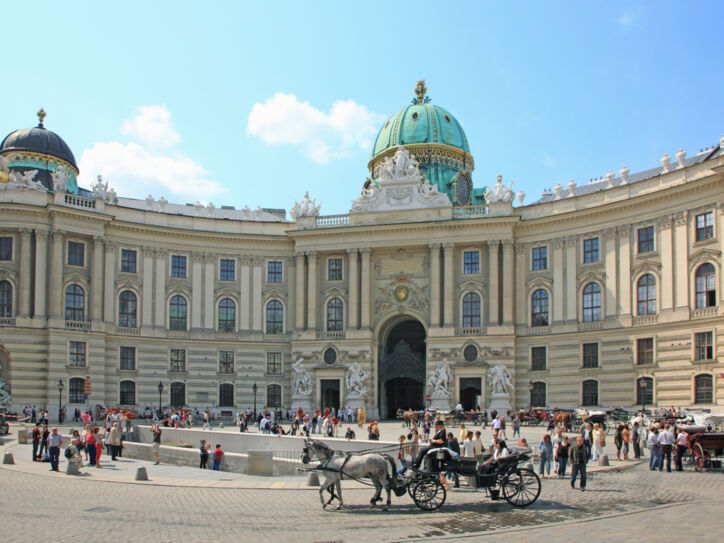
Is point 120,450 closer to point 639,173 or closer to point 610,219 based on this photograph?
point 610,219

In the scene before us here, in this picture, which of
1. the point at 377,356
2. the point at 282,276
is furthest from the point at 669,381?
the point at 282,276

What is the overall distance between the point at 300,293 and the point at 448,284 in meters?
12.8

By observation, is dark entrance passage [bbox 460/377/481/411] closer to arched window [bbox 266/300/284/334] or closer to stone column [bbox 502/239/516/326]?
stone column [bbox 502/239/516/326]

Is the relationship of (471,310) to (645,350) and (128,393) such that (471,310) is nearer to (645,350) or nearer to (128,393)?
(645,350)

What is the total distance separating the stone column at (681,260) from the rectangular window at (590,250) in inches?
272

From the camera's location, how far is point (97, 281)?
64688mm

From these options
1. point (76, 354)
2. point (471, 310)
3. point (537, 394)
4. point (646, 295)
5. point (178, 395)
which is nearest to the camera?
point (646, 295)

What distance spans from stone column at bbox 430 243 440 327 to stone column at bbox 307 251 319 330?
10053 millimetres

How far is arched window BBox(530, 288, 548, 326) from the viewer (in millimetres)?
63875

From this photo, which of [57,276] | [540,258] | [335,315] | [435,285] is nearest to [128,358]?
[57,276]

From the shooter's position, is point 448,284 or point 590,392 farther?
point 448,284

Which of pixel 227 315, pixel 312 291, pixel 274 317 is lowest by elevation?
pixel 274 317

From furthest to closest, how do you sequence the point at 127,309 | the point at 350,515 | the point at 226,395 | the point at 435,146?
the point at 435,146 < the point at 226,395 < the point at 127,309 < the point at 350,515

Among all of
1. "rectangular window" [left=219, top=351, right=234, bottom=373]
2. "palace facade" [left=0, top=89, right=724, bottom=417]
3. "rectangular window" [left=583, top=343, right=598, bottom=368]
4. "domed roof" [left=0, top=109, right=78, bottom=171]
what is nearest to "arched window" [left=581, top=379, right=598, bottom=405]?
"palace facade" [left=0, top=89, right=724, bottom=417]
